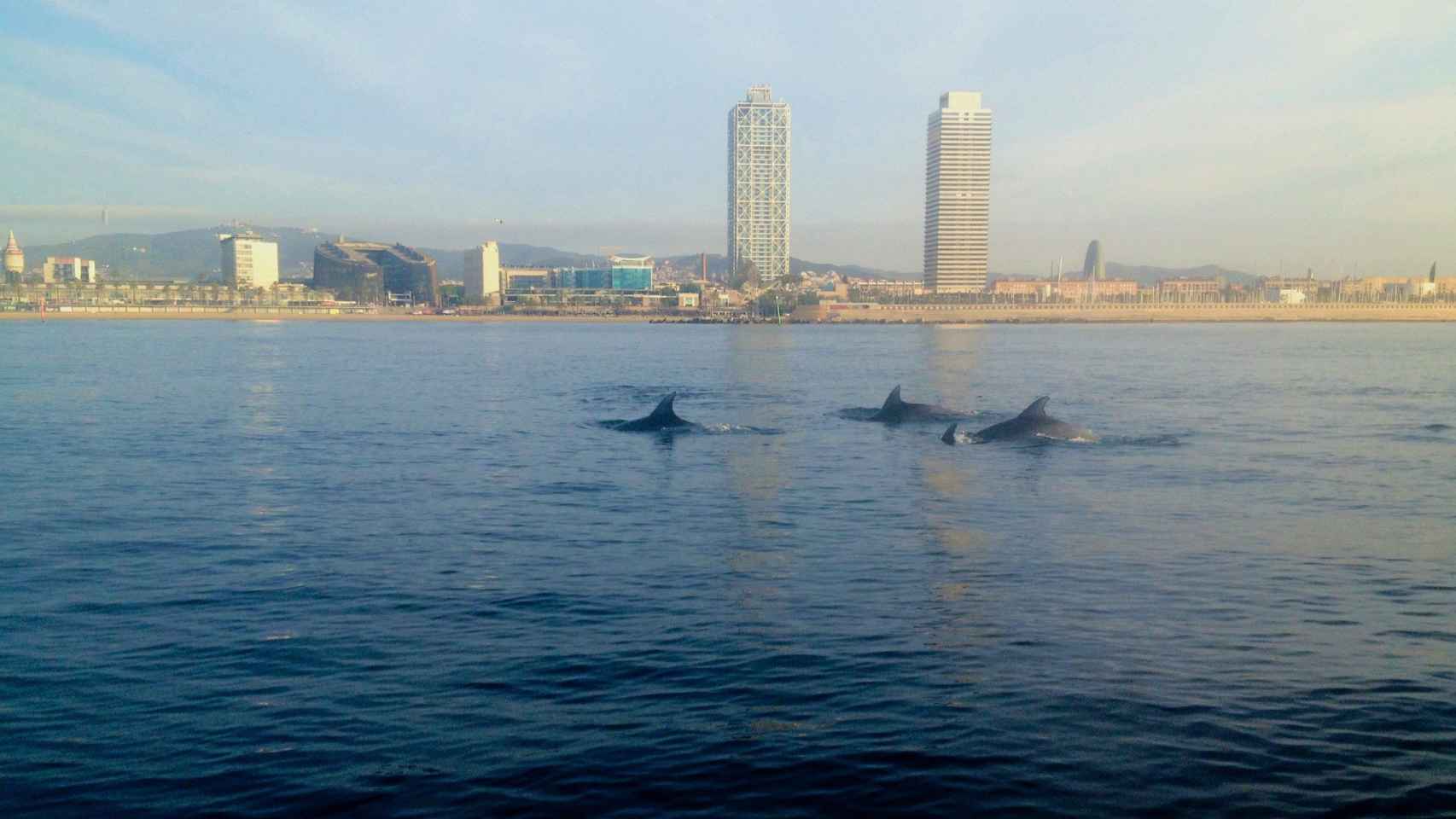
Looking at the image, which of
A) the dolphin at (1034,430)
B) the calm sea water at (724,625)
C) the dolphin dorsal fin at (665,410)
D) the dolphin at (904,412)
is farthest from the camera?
the dolphin at (904,412)

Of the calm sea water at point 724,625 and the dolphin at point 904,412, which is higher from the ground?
the dolphin at point 904,412

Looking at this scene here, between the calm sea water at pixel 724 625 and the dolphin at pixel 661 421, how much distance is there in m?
2.62

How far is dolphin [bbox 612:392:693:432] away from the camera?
3269 cm

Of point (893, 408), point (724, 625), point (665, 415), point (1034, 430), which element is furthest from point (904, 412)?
point (724, 625)

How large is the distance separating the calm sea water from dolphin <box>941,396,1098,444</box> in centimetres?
99

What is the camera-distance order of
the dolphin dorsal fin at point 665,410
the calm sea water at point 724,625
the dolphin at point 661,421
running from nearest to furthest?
1. the calm sea water at point 724,625
2. the dolphin at point 661,421
3. the dolphin dorsal fin at point 665,410

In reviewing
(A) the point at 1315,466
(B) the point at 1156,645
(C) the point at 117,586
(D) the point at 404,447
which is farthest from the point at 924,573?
(D) the point at 404,447

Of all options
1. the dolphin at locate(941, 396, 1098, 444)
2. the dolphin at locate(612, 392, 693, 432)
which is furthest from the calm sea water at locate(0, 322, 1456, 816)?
the dolphin at locate(612, 392, 693, 432)

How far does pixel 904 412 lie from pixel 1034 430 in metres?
5.78

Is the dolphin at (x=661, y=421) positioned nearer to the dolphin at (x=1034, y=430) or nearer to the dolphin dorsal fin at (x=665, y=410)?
the dolphin dorsal fin at (x=665, y=410)

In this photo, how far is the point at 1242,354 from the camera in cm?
8619

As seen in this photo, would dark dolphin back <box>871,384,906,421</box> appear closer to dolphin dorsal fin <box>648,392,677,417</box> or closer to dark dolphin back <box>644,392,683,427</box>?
dark dolphin back <box>644,392,683,427</box>

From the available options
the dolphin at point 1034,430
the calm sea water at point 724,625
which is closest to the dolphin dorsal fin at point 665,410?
the calm sea water at point 724,625

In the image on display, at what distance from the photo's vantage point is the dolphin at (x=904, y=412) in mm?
34625
